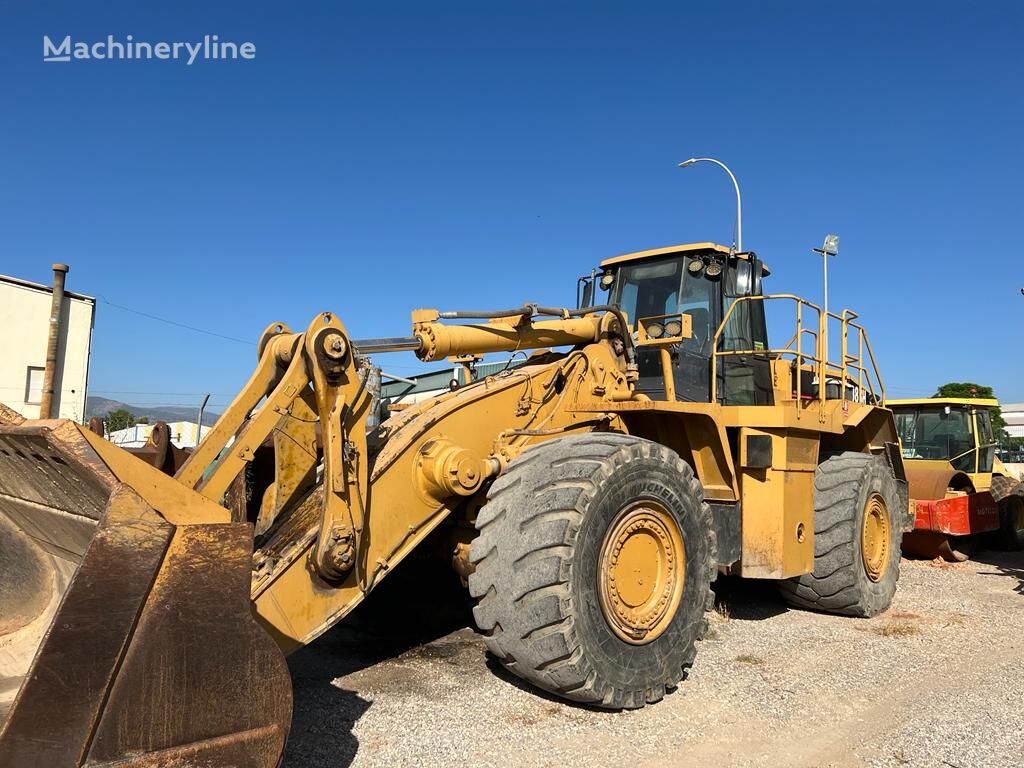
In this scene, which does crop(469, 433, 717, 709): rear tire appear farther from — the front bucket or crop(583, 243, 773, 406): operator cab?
crop(583, 243, 773, 406): operator cab

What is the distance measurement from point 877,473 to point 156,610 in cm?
699

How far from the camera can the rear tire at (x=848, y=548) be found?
710 cm

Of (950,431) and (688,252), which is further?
(950,431)

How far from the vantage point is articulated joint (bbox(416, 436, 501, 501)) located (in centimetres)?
462

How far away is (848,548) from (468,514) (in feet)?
12.8

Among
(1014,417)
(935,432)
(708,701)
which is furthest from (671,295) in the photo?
(1014,417)

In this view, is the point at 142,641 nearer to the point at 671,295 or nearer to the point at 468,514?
the point at 468,514

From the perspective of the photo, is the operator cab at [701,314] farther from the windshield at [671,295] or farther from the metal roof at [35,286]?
the metal roof at [35,286]

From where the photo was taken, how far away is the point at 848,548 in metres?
7.11

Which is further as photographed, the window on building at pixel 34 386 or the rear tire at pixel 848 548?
the window on building at pixel 34 386

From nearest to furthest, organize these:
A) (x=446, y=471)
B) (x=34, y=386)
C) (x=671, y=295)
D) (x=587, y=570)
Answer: (x=587, y=570) < (x=446, y=471) < (x=671, y=295) < (x=34, y=386)

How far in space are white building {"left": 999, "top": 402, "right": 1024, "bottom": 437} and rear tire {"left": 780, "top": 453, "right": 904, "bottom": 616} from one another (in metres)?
56.7

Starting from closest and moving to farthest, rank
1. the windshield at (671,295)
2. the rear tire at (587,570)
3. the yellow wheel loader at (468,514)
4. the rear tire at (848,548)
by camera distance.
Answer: the yellow wheel loader at (468,514) → the rear tire at (587,570) → the rear tire at (848,548) → the windshield at (671,295)

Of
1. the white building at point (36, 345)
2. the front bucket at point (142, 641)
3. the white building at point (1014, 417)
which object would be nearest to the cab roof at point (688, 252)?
the front bucket at point (142, 641)
